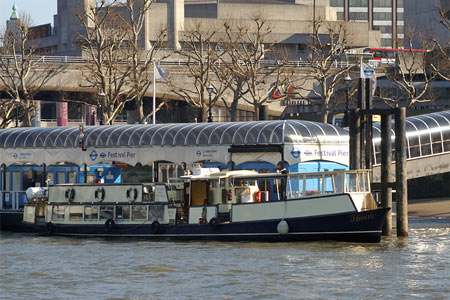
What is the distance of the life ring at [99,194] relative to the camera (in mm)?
54125

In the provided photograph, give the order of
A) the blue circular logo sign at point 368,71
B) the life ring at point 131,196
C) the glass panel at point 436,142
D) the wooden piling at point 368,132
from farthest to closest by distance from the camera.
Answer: the glass panel at point 436,142, the blue circular logo sign at point 368,71, the life ring at point 131,196, the wooden piling at point 368,132

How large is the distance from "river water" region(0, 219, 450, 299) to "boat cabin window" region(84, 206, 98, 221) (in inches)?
158

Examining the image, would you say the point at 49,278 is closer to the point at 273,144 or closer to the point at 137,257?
the point at 137,257

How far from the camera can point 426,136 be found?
66562 mm

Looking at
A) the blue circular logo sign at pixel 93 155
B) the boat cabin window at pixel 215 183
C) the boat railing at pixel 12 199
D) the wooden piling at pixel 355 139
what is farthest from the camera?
the blue circular logo sign at pixel 93 155

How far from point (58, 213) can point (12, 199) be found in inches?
348

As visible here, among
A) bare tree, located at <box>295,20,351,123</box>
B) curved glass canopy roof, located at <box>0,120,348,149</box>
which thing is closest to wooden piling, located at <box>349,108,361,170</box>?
curved glass canopy roof, located at <box>0,120,348,149</box>

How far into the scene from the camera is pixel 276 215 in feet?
155

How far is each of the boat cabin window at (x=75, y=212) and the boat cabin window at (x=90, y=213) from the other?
430mm

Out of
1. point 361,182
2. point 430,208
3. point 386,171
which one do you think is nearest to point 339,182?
point 361,182

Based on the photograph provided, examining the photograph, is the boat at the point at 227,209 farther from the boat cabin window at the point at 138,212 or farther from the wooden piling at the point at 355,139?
the wooden piling at the point at 355,139

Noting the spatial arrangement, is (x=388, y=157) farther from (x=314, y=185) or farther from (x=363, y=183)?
(x=314, y=185)

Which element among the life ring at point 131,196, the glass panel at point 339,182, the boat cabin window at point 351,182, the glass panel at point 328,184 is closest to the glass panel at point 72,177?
the life ring at point 131,196

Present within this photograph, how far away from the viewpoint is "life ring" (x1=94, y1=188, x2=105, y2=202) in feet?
178
